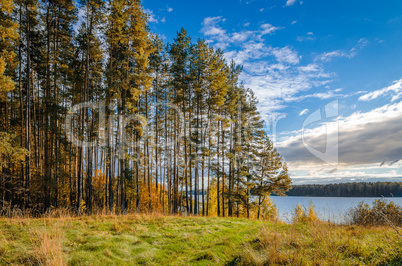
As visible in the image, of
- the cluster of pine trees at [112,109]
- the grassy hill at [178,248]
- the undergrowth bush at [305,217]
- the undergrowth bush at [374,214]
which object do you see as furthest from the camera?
the cluster of pine trees at [112,109]

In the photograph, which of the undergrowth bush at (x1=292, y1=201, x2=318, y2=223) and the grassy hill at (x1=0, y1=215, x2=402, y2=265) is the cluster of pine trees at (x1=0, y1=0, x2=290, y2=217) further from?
the undergrowth bush at (x1=292, y1=201, x2=318, y2=223)

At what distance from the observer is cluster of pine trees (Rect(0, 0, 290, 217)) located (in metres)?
13.8

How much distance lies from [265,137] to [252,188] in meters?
6.70

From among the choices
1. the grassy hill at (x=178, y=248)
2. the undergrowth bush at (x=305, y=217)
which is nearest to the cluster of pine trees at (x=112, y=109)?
the grassy hill at (x=178, y=248)

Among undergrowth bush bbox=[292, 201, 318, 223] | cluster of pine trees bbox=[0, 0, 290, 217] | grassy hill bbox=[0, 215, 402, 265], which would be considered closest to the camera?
grassy hill bbox=[0, 215, 402, 265]

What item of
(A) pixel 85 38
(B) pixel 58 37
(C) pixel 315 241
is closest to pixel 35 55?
(B) pixel 58 37

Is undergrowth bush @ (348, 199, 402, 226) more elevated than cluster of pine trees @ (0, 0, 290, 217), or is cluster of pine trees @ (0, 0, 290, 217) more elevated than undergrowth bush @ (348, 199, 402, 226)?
cluster of pine trees @ (0, 0, 290, 217)

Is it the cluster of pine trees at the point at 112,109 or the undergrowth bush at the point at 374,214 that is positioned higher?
the cluster of pine trees at the point at 112,109

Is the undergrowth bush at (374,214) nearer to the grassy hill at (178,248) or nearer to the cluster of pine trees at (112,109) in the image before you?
the grassy hill at (178,248)

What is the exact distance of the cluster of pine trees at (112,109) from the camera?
45.2ft

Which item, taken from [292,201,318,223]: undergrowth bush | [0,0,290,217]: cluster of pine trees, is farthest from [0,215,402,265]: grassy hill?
[0,0,290,217]: cluster of pine trees

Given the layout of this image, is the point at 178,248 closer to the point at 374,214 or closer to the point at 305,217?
the point at 305,217

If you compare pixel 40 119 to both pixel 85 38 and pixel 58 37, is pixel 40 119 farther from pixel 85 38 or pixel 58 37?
pixel 85 38

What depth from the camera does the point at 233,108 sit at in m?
21.9
